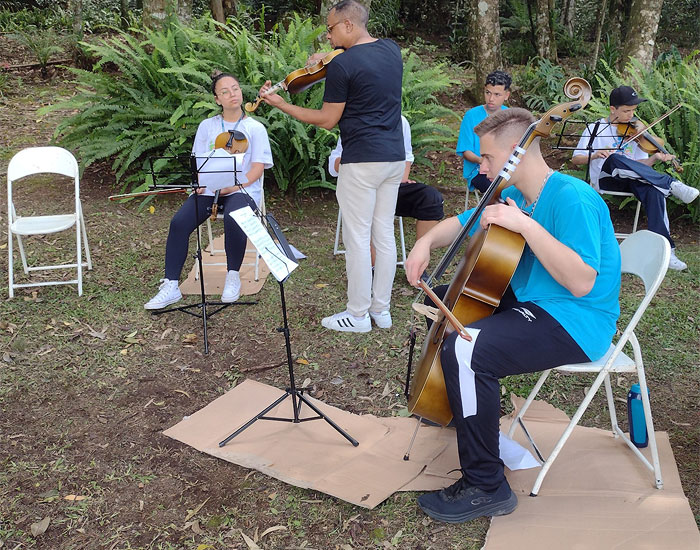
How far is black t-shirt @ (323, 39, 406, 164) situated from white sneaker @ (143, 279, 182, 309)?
62.6 inches

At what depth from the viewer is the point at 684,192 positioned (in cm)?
540

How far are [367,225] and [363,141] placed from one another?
0.53 m

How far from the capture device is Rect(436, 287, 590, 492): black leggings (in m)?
2.55

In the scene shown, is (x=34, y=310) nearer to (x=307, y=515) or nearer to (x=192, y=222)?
(x=192, y=222)

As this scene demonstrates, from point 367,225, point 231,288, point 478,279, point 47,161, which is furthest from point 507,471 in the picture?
point 47,161

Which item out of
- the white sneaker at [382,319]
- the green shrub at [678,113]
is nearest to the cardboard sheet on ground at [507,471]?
the white sneaker at [382,319]

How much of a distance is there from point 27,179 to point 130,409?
432 cm

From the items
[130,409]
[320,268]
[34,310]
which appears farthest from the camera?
[320,268]

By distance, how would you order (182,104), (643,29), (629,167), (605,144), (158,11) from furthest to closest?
(643,29)
(158,11)
(182,104)
(605,144)
(629,167)

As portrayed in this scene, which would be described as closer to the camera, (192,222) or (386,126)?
(386,126)

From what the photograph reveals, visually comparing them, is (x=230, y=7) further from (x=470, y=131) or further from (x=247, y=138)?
(x=247, y=138)

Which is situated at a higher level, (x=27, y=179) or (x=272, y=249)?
(x=272, y=249)

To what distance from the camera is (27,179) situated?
22.7ft

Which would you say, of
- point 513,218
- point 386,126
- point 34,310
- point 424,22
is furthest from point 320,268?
point 424,22
